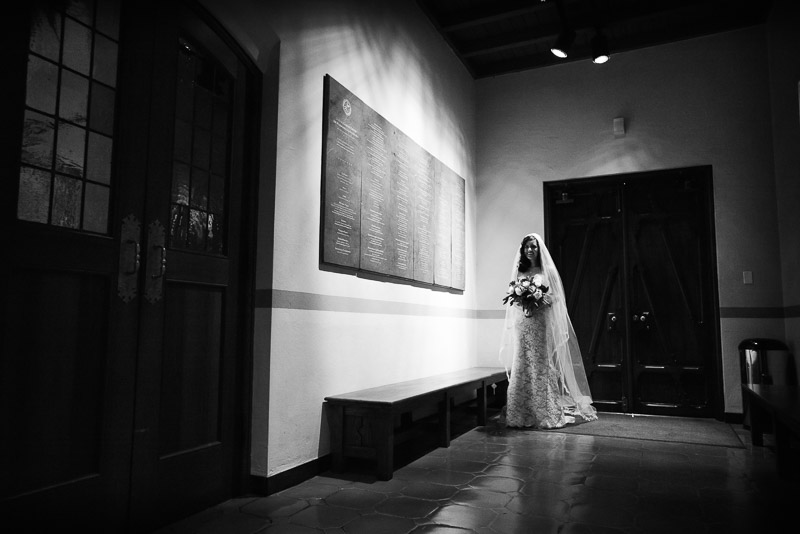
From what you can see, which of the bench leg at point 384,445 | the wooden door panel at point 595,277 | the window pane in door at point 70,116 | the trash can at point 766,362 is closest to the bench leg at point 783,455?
the trash can at point 766,362

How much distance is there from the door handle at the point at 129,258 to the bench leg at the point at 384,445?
174 centimetres

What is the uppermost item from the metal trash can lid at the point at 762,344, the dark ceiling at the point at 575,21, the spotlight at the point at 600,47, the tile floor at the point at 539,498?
the dark ceiling at the point at 575,21

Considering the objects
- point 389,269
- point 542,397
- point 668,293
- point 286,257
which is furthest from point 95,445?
Result: point 668,293

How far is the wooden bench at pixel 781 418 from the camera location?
3.22 meters

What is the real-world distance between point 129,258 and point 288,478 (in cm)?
166

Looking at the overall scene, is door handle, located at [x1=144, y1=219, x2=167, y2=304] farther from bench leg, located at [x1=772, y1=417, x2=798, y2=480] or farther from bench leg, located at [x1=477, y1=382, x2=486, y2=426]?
bench leg, located at [x1=772, y1=417, x2=798, y2=480]

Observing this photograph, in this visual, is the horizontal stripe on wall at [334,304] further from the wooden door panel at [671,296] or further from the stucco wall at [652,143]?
the wooden door panel at [671,296]

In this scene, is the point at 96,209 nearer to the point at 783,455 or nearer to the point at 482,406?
the point at 482,406

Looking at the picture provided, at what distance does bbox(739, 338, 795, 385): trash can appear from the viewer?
5328 mm

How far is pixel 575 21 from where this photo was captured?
20.1ft

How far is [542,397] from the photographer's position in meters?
5.37

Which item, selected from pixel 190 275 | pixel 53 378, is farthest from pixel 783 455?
pixel 53 378

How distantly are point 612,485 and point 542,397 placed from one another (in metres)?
1.89

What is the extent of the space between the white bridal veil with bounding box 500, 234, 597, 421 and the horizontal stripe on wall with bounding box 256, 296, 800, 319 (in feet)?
2.67
